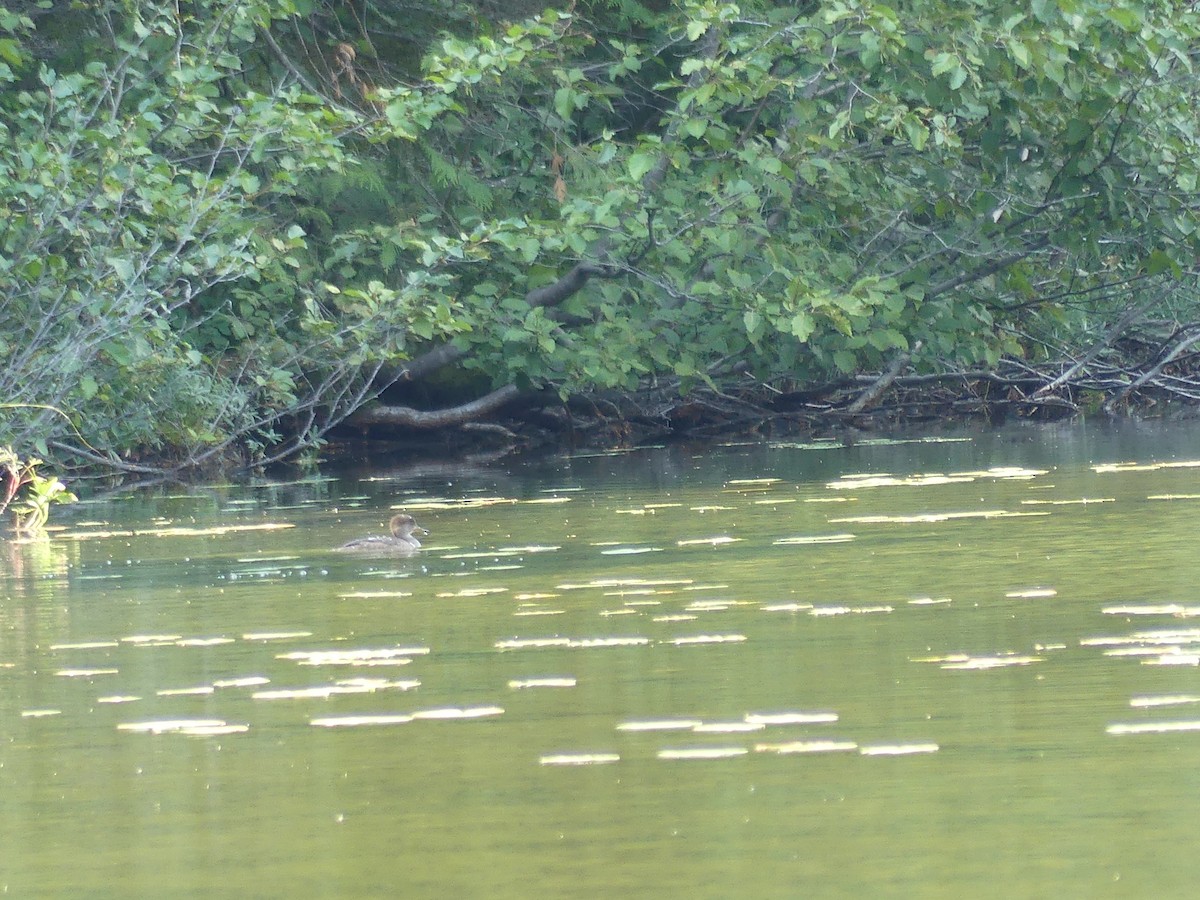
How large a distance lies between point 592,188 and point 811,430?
4843mm

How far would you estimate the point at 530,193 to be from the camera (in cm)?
1812

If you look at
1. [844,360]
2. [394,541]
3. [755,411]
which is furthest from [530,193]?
[394,541]

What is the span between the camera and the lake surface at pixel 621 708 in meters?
4.38

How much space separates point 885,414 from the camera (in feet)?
74.0

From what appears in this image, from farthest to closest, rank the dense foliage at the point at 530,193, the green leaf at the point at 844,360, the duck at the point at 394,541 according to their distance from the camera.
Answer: the green leaf at the point at 844,360 → the dense foliage at the point at 530,193 → the duck at the point at 394,541

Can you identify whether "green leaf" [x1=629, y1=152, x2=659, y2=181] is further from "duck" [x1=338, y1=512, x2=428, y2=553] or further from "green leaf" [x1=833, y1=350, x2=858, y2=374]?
"duck" [x1=338, y1=512, x2=428, y2=553]

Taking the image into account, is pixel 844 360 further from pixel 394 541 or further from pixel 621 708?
pixel 621 708

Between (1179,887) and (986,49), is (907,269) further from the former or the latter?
(1179,887)

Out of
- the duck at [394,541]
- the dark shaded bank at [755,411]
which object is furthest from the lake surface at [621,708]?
the dark shaded bank at [755,411]

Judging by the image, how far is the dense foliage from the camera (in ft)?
46.3

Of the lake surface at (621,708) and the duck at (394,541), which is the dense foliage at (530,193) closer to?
the lake surface at (621,708)

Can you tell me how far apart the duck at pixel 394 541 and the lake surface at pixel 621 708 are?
102 millimetres

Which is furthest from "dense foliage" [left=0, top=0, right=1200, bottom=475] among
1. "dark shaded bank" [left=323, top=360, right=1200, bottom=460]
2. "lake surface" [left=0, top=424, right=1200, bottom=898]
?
"lake surface" [left=0, top=424, right=1200, bottom=898]

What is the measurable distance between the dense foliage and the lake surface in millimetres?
3517
